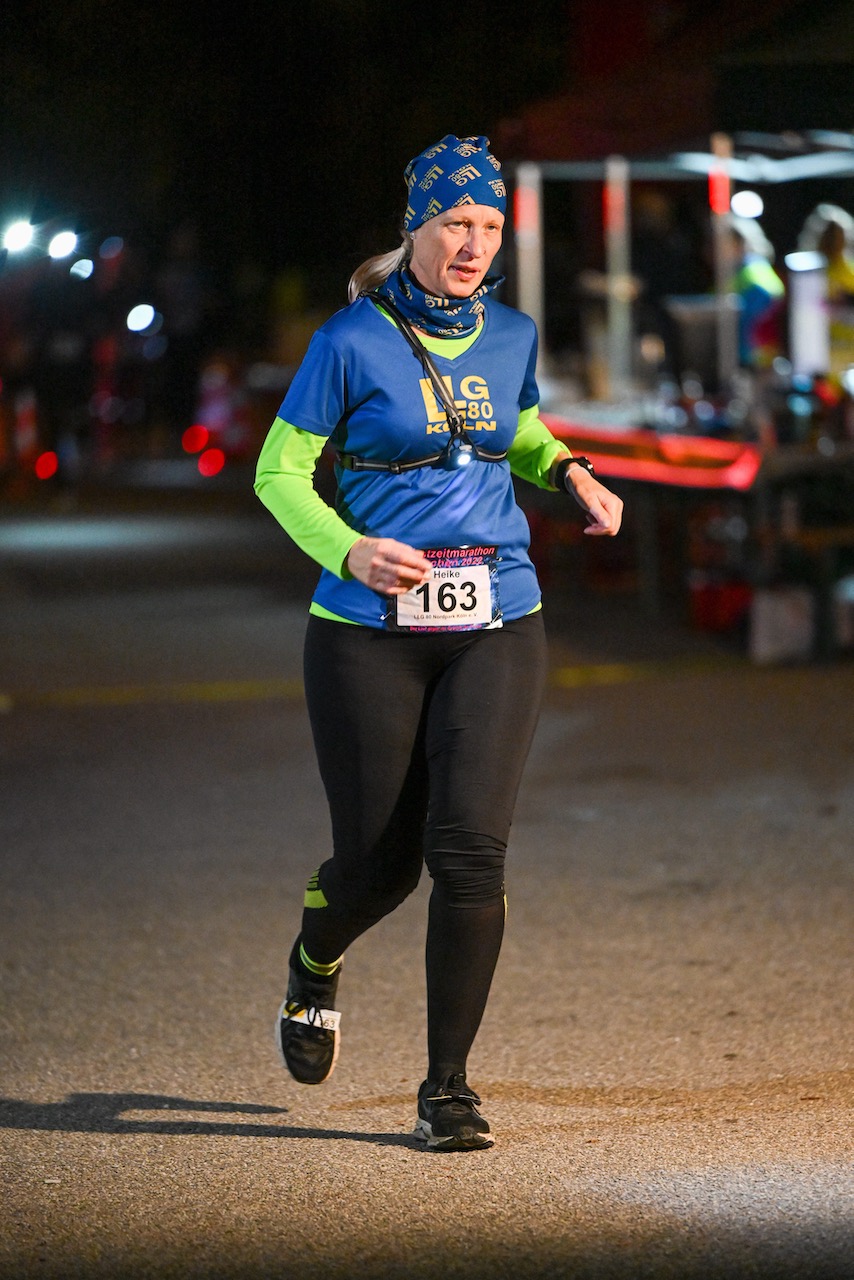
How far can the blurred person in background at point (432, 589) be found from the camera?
432 centimetres

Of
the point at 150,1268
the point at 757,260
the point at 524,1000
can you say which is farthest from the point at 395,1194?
the point at 757,260

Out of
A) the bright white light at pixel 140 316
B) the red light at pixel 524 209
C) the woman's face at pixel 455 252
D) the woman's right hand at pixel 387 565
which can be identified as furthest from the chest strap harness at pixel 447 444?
the bright white light at pixel 140 316

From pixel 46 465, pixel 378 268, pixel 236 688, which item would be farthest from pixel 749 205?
pixel 378 268

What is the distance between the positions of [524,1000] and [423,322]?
6.85ft

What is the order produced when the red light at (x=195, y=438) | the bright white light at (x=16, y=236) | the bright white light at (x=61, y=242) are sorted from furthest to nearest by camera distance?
the red light at (x=195, y=438), the bright white light at (x=61, y=242), the bright white light at (x=16, y=236)

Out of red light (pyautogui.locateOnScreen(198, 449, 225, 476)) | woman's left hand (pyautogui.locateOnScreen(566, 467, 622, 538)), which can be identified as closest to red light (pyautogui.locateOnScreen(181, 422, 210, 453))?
red light (pyautogui.locateOnScreen(198, 449, 225, 476))

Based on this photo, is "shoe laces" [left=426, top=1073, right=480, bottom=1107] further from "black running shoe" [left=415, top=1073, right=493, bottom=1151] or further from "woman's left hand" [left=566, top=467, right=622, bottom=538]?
"woman's left hand" [left=566, top=467, right=622, bottom=538]

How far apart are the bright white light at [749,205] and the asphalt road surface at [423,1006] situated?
277 inches

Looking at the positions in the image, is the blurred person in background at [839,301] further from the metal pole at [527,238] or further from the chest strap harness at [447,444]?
the chest strap harness at [447,444]

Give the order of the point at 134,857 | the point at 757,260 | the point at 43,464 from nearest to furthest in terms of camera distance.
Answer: the point at 134,857, the point at 757,260, the point at 43,464

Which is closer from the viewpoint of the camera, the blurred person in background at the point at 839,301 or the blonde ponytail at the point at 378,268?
the blonde ponytail at the point at 378,268

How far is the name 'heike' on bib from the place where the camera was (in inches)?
171

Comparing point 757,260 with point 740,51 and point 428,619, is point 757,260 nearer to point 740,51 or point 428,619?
point 740,51

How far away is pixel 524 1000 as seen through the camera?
5676 millimetres
